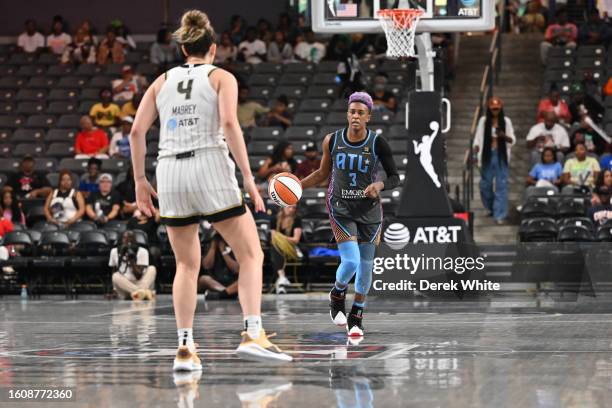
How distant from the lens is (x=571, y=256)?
14.6m

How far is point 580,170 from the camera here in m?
18.8

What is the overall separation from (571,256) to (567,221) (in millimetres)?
2360

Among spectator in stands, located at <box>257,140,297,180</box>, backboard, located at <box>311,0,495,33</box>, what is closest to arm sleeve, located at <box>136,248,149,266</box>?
spectator in stands, located at <box>257,140,297,180</box>

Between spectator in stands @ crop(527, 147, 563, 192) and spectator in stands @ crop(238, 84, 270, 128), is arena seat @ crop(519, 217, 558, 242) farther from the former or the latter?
spectator in stands @ crop(238, 84, 270, 128)

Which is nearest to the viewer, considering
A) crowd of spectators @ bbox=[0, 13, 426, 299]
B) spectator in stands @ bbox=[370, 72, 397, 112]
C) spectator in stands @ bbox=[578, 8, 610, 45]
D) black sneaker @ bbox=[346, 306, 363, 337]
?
black sneaker @ bbox=[346, 306, 363, 337]

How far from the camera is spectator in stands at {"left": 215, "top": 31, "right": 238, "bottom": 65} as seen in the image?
24.8 metres

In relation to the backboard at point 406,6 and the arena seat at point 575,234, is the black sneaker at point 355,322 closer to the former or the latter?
the backboard at point 406,6

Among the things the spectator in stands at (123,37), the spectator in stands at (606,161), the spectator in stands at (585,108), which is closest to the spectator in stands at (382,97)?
the spectator in stands at (585,108)

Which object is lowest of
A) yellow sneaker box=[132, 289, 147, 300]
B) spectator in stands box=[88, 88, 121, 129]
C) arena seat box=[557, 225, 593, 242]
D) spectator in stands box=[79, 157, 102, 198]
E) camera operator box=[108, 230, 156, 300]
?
yellow sneaker box=[132, 289, 147, 300]

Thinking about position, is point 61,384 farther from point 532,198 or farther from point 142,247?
point 532,198

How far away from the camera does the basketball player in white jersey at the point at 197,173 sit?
24.1 feet

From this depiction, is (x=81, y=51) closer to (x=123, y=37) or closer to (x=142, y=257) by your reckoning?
(x=123, y=37)

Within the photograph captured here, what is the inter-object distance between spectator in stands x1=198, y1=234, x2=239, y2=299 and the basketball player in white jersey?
949 centimetres

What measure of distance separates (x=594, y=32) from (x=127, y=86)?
32.1 feet
